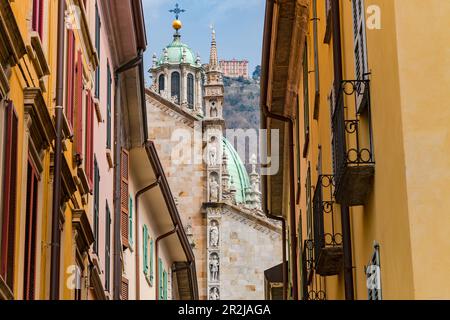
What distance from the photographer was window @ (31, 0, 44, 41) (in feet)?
46.8

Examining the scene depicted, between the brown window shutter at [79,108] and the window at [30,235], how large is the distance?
3512mm

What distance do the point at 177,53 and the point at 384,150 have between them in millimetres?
91446

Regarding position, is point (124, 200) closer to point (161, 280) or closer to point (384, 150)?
point (161, 280)

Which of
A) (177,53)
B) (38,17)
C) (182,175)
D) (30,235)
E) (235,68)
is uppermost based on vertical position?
(235,68)

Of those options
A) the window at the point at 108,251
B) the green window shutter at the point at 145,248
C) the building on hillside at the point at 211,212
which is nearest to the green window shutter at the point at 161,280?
the green window shutter at the point at 145,248

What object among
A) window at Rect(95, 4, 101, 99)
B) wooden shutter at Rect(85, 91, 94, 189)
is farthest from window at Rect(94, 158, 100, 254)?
window at Rect(95, 4, 101, 99)

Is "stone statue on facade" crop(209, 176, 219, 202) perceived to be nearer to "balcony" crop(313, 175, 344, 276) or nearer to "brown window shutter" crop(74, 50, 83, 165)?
"brown window shutter" crop(74, 50, 83, 165)

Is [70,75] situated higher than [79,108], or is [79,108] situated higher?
[70,75]

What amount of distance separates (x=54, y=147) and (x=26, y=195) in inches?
73.5

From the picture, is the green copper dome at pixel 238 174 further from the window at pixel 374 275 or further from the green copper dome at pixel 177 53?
the window at pixel 374 275

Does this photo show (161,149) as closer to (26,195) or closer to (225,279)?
(225,279)

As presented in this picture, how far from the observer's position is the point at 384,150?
1095cm

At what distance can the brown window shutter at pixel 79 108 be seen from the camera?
18.1m

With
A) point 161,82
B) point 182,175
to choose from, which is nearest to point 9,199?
point 182,175
